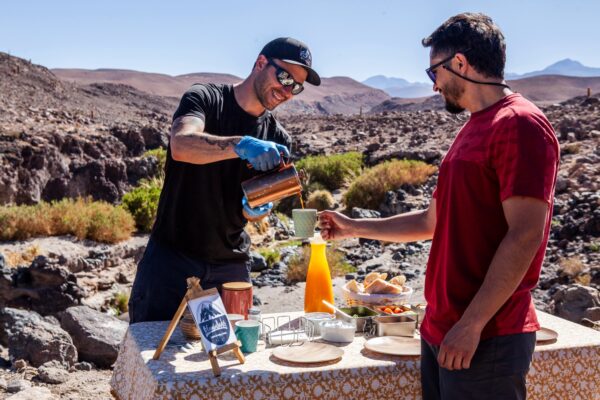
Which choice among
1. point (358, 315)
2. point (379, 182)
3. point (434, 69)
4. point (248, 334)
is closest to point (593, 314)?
point (358, 315)

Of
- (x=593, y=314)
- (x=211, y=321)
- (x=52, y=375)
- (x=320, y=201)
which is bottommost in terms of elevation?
(x=52, y=375)

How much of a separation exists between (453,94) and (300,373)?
3.34 feet

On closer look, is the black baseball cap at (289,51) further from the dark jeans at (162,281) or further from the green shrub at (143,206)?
the green shrub at (143,206)

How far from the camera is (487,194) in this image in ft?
6.50

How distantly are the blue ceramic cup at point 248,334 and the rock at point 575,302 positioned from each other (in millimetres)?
4475

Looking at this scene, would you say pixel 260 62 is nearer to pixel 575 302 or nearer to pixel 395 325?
pixel 395 325

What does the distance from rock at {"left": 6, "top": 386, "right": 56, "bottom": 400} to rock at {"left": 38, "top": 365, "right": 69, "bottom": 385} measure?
0.98ft

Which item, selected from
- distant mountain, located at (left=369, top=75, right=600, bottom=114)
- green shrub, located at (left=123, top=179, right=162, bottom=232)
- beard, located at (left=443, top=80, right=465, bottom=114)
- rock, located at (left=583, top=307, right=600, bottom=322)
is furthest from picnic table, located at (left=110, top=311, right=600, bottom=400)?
distant mountain, located at (left=369, top=75, right=600, bottom=114)

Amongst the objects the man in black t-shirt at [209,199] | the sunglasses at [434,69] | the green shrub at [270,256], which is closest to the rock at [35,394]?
the man in black t-shirt at [209,199]

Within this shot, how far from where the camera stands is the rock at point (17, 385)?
451 centimetres

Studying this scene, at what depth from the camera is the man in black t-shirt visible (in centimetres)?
299

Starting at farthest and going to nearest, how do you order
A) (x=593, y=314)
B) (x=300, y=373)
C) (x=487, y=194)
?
(x=593, y=314), (x=300, y=373), (x=487, y=194)

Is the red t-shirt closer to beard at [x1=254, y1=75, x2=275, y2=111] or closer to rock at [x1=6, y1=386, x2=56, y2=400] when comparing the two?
beard at [x1=254, y1=75, x2=275, y2=111]

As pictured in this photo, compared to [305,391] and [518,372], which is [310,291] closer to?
[305,391]
